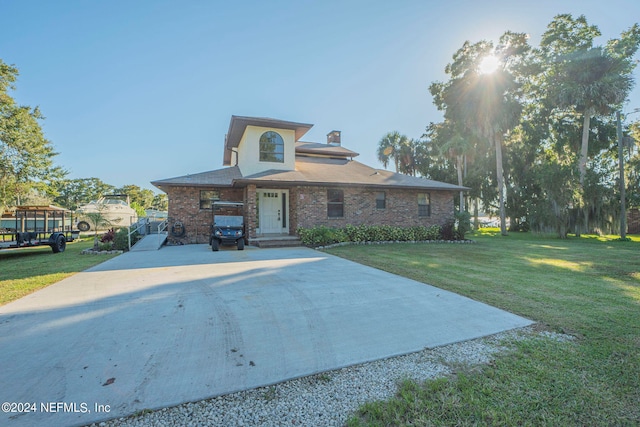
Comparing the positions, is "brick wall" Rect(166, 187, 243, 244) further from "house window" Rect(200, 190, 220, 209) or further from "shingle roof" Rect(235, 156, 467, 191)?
"shingle roof" Rect(235, 156, 467, 191)

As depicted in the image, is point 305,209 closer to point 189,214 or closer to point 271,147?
point 271,147

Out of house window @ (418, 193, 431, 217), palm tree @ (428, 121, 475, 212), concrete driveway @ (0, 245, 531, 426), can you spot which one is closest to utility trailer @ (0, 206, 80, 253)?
concrete driveway @ (0, 245, 531, 426)

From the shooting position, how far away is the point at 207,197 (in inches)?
538

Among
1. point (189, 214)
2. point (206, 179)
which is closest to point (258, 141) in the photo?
point (206, 179)

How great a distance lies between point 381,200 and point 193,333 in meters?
12.4

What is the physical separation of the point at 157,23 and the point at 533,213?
21.3m

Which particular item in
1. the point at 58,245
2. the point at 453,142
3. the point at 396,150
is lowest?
the point at 58,245

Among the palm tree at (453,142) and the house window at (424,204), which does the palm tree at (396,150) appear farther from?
the house window at (424,204)

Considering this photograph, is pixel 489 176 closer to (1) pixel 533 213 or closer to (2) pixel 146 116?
(1) pixel 533 213

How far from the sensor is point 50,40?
31.3 ft

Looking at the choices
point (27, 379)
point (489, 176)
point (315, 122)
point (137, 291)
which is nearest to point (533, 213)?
point (489, 176)

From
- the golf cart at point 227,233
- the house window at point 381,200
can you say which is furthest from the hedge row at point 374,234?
the golf cart at point 227,233

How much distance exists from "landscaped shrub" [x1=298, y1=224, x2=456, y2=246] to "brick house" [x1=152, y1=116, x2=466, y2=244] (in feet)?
2.30

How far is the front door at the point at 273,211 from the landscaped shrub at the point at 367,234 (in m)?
1.95
